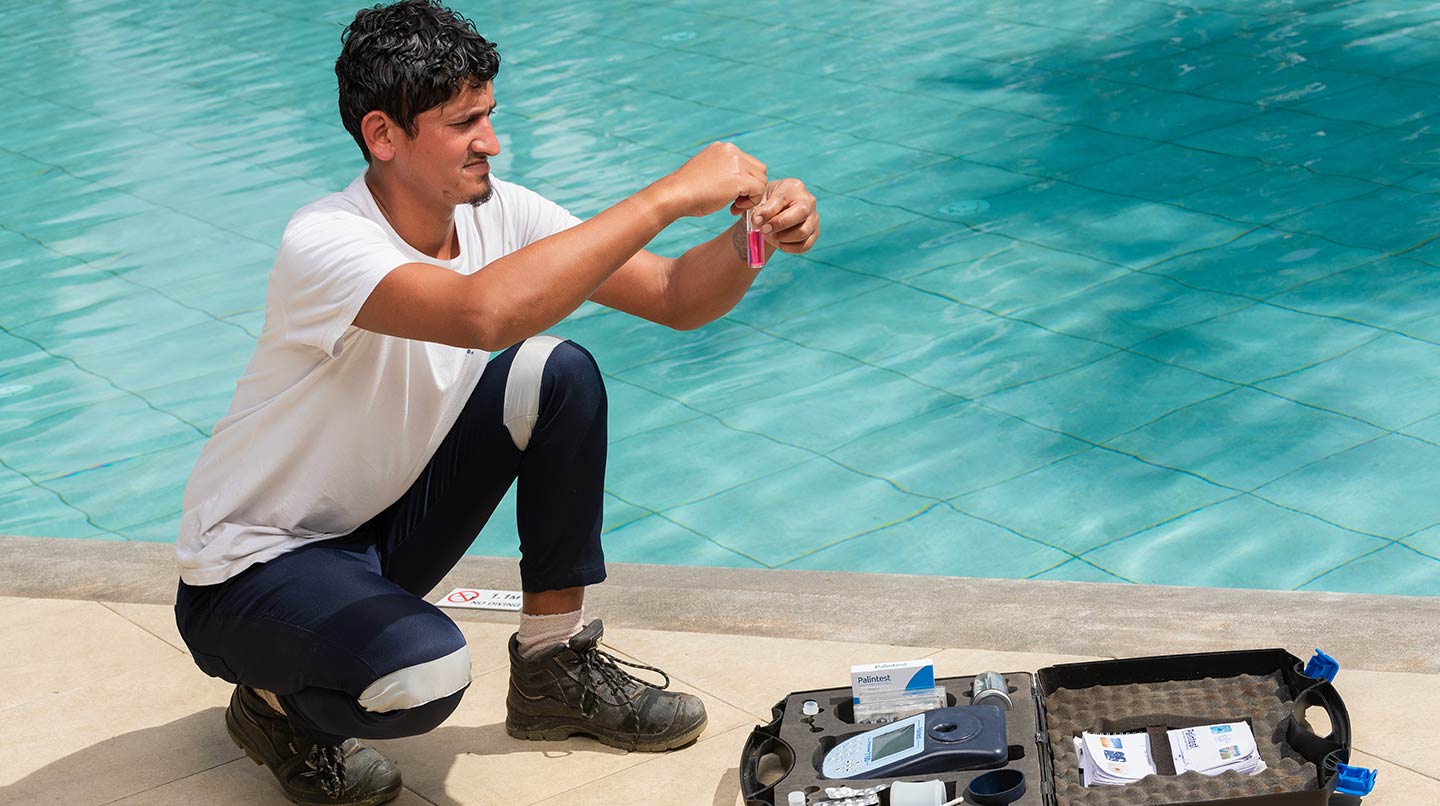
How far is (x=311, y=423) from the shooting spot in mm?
2176

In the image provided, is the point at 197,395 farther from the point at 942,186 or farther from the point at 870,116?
the point at 870,116

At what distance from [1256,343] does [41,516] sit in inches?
148

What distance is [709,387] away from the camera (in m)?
5.04

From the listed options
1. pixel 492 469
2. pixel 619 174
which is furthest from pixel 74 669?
pixel 619 174

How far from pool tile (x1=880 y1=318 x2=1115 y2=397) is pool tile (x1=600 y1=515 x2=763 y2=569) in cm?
106

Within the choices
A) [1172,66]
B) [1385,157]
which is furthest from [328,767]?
[1172,66]

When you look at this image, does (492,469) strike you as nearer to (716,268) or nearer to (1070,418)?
(716,268)

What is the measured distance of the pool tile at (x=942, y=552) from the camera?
13.1 ft

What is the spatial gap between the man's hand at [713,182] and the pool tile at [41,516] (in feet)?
9.91

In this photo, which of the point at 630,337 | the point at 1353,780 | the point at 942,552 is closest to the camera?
the point at 1353,780

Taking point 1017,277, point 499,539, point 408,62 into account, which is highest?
point 408,62

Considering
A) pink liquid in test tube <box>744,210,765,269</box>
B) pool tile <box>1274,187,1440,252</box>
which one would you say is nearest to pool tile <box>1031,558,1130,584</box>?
pink liquid in test tube <box>744,210,765,269</box>

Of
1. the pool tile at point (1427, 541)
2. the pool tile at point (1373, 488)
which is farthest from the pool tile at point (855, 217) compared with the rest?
the pool tile at point (1427, 541)

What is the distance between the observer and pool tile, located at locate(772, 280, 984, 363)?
5.15 metres
